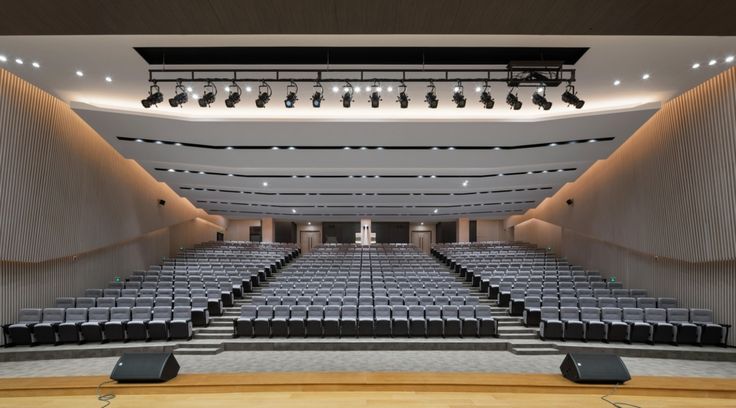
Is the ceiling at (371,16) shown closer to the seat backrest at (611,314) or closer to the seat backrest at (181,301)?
the seat backrest at (611,314)

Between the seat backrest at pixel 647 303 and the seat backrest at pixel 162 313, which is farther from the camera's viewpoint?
the seat backrest at pixel 647 303

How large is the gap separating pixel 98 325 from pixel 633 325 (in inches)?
400

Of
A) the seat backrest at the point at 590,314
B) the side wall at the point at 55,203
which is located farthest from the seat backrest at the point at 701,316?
the side wall at the point at 55,203

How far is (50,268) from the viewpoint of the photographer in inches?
377

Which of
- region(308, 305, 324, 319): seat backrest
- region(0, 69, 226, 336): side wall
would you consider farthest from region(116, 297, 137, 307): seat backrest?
region(308, 305, 324, 319): seat backrest

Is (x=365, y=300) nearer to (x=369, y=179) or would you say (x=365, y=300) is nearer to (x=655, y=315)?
(x=369, y=179)

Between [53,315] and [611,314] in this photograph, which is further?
[611,314]

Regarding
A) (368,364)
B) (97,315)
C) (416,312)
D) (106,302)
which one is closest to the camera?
(368,364)

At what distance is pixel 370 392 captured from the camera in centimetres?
405

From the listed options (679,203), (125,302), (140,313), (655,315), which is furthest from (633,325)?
(125,302)

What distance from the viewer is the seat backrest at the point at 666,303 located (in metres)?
9.55

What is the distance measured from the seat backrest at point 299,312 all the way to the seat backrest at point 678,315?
Result: 23.6 feet

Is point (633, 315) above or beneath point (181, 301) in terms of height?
beneath

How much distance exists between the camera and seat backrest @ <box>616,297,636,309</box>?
9508mm
